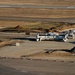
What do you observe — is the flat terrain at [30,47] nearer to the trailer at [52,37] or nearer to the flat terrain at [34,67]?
the trailer at [52,37]

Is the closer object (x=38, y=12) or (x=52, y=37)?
(x=52, y=37)

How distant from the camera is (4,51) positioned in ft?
150

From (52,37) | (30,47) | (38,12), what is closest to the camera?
(30,47)

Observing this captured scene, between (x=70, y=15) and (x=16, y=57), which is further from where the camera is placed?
(x=70, y=15)

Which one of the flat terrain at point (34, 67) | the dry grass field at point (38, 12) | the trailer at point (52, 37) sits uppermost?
the flat terrain at point (34, 67)

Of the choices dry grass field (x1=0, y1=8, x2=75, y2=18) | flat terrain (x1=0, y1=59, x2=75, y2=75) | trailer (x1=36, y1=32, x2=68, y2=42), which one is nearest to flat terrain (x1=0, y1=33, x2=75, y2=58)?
trailer (x1=36, y1=32, x2=68, y2=42)

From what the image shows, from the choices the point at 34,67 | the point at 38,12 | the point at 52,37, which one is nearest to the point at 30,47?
the point at 52,37

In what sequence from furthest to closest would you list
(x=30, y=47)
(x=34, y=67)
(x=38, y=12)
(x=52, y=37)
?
(x=38, y=12) < (x=52, y=37) < (x=30, y=47) < (x=34, y=67)

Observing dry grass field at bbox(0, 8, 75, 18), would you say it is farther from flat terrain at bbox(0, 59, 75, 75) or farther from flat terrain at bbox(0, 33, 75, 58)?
flat terrain at bbox(0, 59, 75, 75)

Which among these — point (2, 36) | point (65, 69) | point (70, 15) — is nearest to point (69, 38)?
point (2, 36)

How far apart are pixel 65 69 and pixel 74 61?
390cm

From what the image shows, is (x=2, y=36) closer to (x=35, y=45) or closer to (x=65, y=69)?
(x=35, y=45)

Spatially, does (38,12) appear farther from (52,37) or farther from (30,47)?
(30,47)

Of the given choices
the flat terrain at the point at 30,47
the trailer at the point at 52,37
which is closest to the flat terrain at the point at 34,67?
the flat terrain at the point at 30,47
